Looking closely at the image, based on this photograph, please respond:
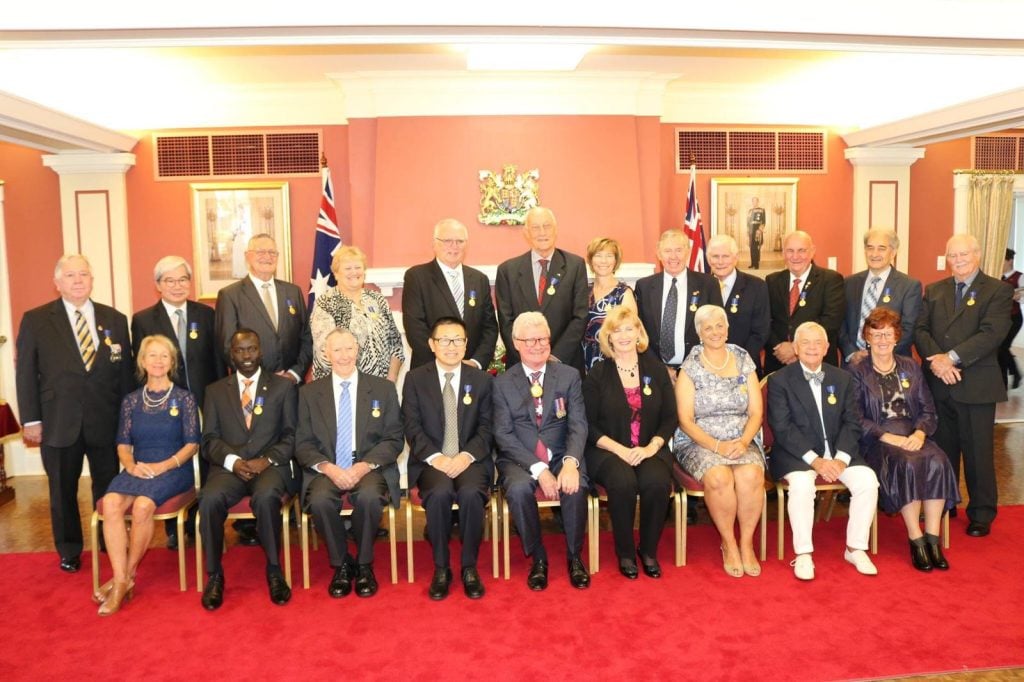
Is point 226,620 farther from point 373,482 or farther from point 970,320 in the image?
point 970,320

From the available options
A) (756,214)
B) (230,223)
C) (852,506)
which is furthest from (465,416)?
(756,214)

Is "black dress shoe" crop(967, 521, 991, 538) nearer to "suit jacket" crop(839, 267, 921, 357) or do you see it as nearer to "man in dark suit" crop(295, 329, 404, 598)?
"suit jacket" crop(839, 267, 921, 357)

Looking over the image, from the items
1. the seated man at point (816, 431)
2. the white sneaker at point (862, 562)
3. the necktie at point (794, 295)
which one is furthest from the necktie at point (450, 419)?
the necktie at point (794, 295)

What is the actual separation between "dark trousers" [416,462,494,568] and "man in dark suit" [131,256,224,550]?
1.29 m

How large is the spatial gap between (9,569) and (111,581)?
0.91 m

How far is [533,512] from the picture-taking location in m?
A: 3.81

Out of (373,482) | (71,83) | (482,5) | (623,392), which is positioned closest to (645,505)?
(623,392)

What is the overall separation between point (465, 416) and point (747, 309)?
1.83 m

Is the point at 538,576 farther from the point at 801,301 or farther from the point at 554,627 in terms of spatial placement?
the point at 801,301

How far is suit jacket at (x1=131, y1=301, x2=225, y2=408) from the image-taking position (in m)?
4.23

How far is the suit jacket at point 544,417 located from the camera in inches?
156

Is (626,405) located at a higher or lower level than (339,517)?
higher

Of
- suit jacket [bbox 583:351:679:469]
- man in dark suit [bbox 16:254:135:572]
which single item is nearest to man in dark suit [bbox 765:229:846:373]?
suit jacket [bbox 583:351:679:469]

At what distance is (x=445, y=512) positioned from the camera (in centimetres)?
374
